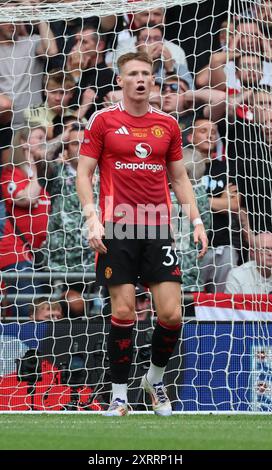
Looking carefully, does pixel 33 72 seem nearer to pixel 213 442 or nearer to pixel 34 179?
pixel 34 179

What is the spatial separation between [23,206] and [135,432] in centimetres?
479

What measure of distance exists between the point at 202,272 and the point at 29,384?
2.28 meters

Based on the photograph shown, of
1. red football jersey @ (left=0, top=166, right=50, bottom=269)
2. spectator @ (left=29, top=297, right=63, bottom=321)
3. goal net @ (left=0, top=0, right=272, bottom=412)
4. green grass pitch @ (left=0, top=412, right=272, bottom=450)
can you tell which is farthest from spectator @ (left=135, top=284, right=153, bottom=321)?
green grass pitch @ (left=0, top=412, right=272, bottom=450)

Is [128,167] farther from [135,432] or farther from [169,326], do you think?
[135,432]

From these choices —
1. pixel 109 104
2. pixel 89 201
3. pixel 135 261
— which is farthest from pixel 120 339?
pixel 109 104

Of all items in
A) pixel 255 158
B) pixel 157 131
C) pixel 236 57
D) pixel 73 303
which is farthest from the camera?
pixel 236 57

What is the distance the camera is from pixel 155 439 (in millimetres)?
5438

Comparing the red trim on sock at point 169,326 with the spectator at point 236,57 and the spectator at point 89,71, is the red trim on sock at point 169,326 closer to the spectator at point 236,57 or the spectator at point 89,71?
the spectator at point 236,57

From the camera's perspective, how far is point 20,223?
10352mm

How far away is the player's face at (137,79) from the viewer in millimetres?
7305

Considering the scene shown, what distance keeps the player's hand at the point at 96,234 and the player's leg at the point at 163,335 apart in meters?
0.54

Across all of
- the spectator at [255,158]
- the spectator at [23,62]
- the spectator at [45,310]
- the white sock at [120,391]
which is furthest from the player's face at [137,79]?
the spectator at [23,62]

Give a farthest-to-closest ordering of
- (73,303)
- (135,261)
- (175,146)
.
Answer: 1. (73,303)
2. (175,146)
3. (135,261)

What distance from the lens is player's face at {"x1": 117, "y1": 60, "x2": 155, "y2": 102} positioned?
7.30 m
